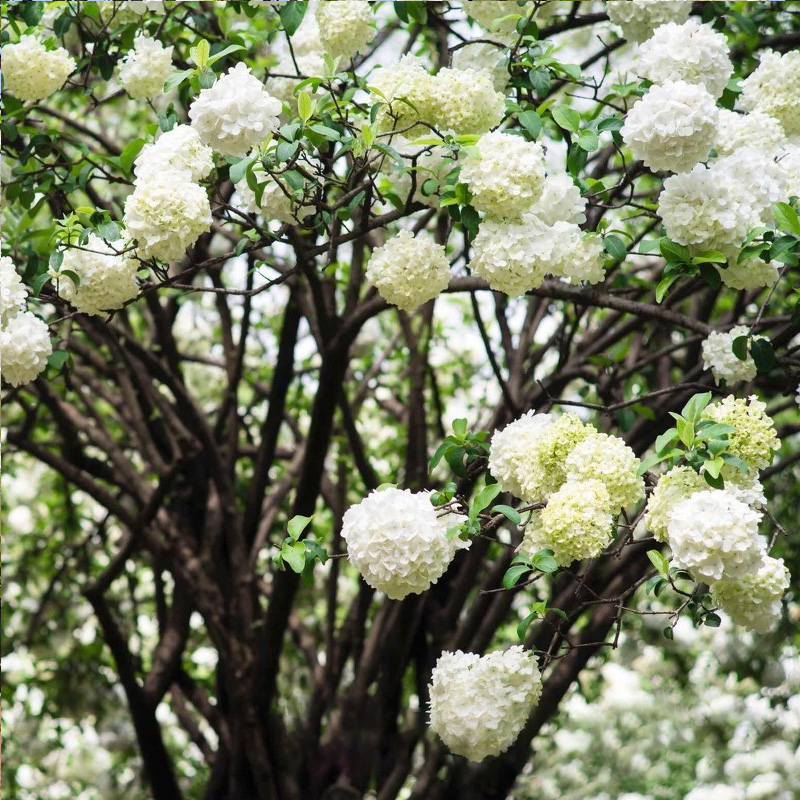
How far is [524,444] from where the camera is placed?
2.38m

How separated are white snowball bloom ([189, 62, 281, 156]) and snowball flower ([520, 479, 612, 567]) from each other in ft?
3.33

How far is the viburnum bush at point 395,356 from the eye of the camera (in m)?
2.34

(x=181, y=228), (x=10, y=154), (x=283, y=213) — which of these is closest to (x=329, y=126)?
(x=283, y=213)

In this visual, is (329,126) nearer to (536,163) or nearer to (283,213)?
(283,213)

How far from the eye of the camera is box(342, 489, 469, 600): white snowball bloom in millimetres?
2236

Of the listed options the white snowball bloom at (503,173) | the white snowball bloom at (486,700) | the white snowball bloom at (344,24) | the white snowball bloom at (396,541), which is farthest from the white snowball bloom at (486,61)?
the white snowball bloom at (486,700)

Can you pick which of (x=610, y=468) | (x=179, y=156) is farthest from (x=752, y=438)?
(x=179, y=156)

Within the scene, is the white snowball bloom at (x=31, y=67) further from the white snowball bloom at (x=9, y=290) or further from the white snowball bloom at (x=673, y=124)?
the white snowball bloom at (x=673, y=124)

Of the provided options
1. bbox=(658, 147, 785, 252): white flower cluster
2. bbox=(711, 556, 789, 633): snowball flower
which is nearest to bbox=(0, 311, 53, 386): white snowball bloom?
bbox=(658, 147, 785, 252): white flower cluster

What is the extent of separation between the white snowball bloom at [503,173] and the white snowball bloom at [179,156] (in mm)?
618

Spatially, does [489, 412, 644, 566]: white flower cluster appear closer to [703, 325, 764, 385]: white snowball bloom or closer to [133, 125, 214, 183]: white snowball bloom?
[703, 325, 764, 385]: white snowball bloom

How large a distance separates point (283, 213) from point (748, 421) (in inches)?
47.1

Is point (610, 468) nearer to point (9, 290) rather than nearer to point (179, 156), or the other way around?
point (179, 156)

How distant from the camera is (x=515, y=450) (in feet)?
7.86
